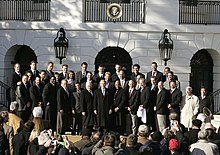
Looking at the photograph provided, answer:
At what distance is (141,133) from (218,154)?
1518mm

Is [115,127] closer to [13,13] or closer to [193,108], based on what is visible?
[193,108]

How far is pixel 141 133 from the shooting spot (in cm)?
1070

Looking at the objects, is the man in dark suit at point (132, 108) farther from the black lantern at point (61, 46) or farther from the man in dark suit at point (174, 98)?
the black lantern at point (61, 46)

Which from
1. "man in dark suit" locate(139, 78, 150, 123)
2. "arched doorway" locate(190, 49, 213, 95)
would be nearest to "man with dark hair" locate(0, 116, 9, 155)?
"man in dark suit" locate(139, 78, 150, 123)

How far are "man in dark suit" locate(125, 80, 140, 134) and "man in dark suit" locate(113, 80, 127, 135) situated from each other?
168mm

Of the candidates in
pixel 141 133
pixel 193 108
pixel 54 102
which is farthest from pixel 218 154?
pixel 54 102

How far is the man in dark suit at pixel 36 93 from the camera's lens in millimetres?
17562

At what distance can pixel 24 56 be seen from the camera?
25.7m

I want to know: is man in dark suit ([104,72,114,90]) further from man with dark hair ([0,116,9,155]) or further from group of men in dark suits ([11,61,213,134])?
man with dark hair ([0,116,9,155])

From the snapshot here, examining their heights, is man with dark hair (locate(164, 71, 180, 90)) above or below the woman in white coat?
above

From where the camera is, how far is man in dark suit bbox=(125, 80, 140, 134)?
17.6m

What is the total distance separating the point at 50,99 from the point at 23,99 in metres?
0.87

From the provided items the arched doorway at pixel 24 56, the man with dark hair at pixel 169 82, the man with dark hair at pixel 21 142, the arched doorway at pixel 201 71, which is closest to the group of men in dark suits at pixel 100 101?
the man with dark hair at pixel 169 82

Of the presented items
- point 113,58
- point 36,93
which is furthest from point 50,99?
point 113,58
